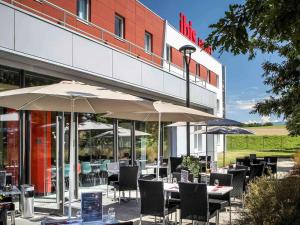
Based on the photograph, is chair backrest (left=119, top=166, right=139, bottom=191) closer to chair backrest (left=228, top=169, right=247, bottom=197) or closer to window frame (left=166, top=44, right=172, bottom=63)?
chair backrest (left=228, top=169, right=247, bottom=197)

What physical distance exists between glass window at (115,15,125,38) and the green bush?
12.9 meters

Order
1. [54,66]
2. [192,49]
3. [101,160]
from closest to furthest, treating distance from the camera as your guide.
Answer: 1. [54,66]
2. [192,49]
3. [101,160]

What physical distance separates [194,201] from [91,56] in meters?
6.64

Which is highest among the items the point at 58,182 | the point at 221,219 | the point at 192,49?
the point at 192,49

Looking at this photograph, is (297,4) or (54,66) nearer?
(297,4)

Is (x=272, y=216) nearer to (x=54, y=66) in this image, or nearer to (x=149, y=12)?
(x=54, y=66)

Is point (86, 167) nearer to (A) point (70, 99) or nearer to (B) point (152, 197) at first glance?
(B) point (152, 197)

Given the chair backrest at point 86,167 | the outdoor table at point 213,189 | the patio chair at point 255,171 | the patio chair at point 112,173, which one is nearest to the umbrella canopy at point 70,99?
the outdoor table at point 213,189

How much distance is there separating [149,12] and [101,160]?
32.5 ft

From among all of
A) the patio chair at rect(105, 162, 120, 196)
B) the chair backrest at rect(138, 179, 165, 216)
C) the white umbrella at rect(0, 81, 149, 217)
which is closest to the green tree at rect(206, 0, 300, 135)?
the white umbrella at rect(0, 81, 149, 217)

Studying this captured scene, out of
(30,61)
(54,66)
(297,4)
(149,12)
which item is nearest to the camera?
(297,4)

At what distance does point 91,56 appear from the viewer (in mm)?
13117

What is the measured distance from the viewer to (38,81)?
39.5 ft

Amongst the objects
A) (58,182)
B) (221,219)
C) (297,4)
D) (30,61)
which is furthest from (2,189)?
(297,4)
